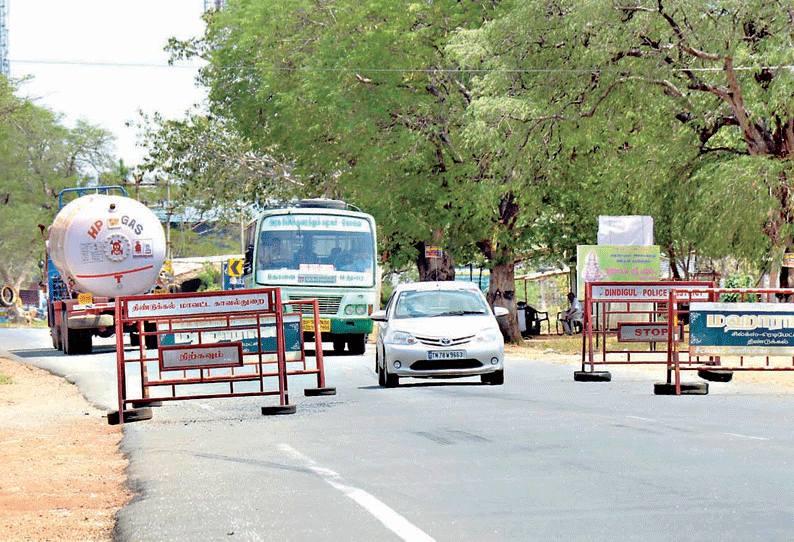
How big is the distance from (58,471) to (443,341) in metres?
8.65

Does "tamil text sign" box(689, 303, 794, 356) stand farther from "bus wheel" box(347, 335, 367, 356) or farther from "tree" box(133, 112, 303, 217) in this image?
"tree" box(133, 112, 303, 217)

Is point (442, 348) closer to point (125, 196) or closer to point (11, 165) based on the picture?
point (125, 196)

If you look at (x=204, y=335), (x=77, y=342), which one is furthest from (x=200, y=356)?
(x=77, y=342)

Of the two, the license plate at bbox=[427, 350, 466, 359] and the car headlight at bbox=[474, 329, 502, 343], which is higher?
the car headlight at bbox=[474, 329, 502, 343]

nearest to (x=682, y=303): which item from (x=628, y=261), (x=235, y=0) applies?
(x=628, y=261)

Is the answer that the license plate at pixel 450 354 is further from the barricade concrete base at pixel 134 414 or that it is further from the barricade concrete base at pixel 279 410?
the barricade concrete base at pixel 134 414

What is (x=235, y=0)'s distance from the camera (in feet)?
195

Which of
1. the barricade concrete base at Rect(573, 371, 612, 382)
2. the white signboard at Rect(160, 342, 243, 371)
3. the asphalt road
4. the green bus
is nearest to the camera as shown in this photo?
the asphalt road

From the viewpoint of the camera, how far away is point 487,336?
68.8ft

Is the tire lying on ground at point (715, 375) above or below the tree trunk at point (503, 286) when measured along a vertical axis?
below

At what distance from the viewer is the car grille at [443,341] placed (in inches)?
821

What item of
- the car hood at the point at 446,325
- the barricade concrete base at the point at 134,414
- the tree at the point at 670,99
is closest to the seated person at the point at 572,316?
the tree at the point at 670,99

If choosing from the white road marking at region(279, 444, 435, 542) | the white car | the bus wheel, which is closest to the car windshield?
the white car

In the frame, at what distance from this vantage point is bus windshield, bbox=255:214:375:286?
104 feet
